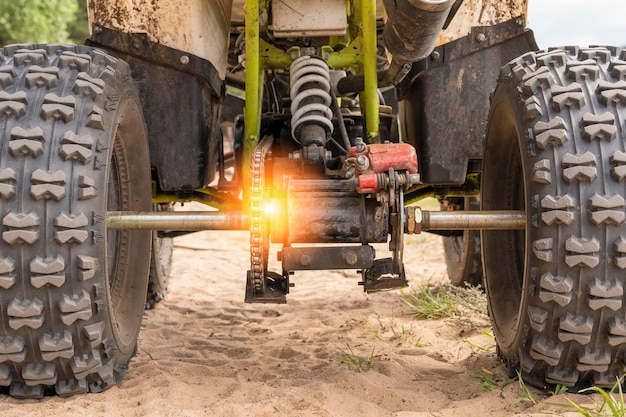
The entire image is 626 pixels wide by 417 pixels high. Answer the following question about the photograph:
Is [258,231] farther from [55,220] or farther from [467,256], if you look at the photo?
[467,256]

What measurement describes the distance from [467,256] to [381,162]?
239 cm

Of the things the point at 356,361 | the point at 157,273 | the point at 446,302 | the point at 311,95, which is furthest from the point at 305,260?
the point at 157,273

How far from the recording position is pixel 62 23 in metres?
20.9

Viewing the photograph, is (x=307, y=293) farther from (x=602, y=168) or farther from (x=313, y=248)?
(x=602, y=168)

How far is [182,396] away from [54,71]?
1225 millimetres

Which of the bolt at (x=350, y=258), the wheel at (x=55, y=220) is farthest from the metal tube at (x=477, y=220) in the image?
the wheel at (x=55, y=220)

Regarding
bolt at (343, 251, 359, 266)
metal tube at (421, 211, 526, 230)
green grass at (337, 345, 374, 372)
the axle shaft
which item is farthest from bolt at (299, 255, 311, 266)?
green grass at (337, 345, 374, 372)

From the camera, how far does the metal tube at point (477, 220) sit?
261cm

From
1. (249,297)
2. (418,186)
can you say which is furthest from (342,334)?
(249,297)

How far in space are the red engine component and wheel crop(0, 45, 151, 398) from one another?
86cm

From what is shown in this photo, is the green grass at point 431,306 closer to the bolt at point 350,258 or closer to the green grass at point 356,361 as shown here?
the green grass at point 356,361

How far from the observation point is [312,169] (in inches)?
120

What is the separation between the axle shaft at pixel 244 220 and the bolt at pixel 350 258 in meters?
0.22

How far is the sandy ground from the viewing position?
2518 mm
